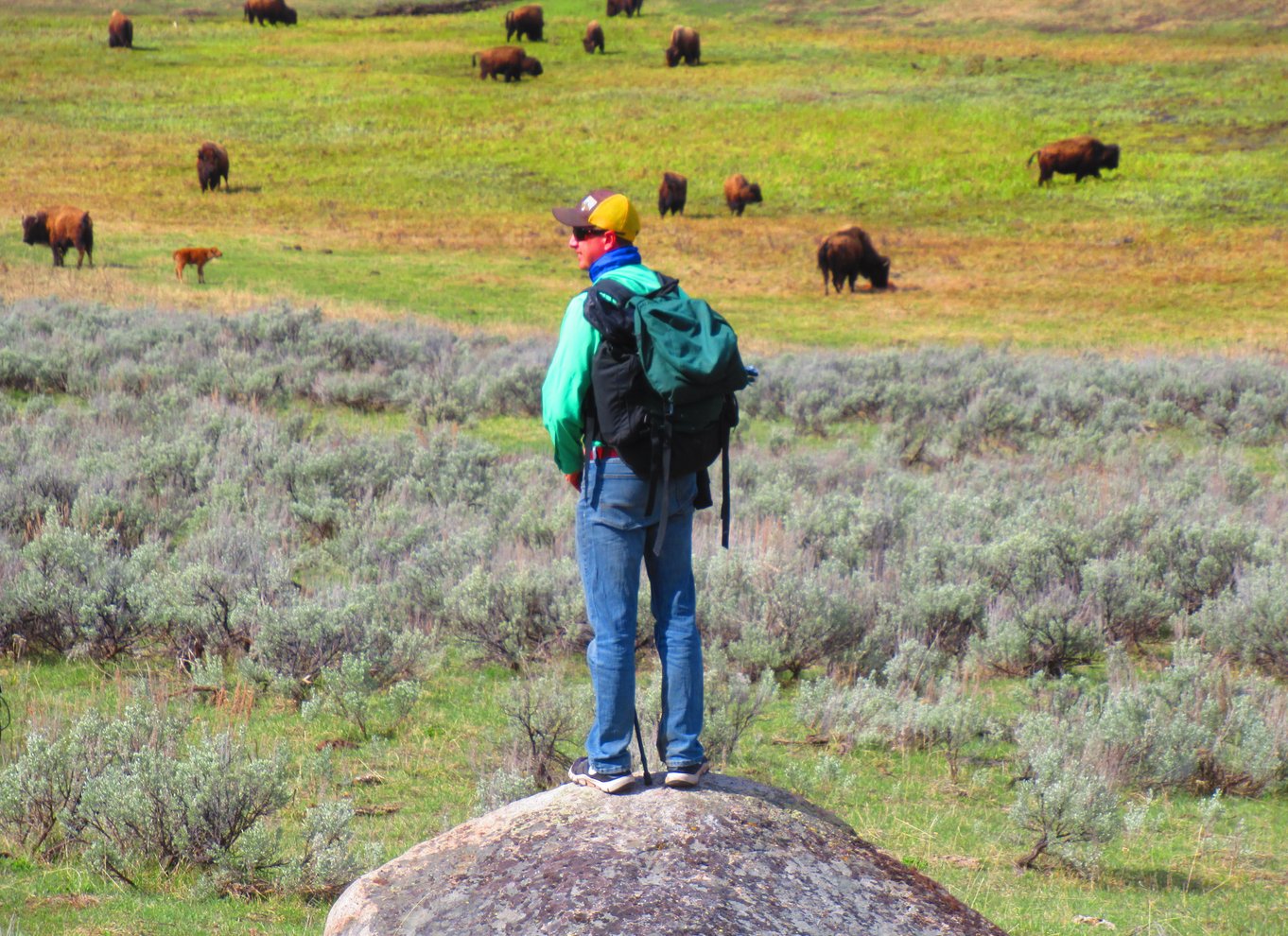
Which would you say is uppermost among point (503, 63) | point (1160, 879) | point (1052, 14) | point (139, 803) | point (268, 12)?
point (268, 12)

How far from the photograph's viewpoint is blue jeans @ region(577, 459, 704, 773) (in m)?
3.72

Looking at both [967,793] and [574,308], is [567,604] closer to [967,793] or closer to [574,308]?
[967,793]

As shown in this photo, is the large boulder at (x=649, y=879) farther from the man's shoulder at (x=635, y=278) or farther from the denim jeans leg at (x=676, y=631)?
the man's shoulder at (x=635, y=278)

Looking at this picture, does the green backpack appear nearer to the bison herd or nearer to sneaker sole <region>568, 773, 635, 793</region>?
sneaker sole <region>568, 773, 635, 793</region>

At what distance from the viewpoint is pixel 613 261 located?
12.7 feet

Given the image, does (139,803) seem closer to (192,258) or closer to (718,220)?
(192,258)

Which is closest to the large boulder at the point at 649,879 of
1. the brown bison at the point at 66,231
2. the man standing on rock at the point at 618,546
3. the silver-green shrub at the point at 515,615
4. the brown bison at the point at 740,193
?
the man standing on rock at the point at 618,546

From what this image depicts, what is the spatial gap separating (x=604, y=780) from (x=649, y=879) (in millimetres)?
654

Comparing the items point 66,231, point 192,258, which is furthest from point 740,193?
point 66,231

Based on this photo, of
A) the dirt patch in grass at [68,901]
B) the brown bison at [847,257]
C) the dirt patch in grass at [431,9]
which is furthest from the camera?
the dirt patch in grass at [431,9]

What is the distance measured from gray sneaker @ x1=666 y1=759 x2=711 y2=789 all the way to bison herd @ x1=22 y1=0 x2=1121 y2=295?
21.5 m

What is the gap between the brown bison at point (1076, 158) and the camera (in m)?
38.2

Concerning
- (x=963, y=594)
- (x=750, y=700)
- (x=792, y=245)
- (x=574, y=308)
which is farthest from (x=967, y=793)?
(x=792, y=245)

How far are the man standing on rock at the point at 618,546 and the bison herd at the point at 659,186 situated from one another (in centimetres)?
2106
